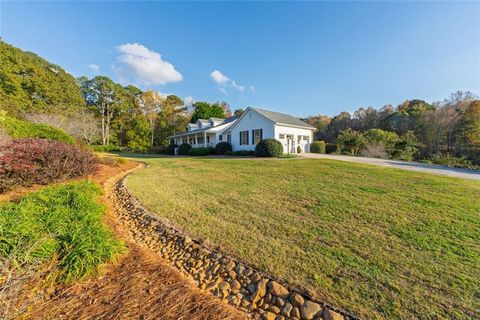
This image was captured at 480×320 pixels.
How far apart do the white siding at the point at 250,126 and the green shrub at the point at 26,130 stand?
14051 millimetres

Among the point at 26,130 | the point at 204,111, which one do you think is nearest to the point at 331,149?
the point at 26,130

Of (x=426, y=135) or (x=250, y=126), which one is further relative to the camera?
(x=426, y=135)

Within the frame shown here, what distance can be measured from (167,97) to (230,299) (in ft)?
141

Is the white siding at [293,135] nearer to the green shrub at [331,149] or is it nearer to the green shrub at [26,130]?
the green shrub at [331,149]

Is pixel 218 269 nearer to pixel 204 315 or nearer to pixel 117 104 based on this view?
pixel 204 315

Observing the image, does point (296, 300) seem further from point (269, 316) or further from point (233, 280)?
point (233, 280)

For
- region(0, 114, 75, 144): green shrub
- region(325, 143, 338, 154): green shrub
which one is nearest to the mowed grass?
region(0, 114, 75, 144): green shrub

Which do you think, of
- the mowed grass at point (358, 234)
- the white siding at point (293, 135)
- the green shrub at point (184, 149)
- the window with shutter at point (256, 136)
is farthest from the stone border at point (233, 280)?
the green shrub at point (184, 149)

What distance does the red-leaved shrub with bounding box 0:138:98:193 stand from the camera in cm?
528

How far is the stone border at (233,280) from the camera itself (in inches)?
79.9

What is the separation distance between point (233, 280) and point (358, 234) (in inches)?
94.0

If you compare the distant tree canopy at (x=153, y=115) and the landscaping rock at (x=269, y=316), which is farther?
the distant tree canopy at (x=153, y=115)

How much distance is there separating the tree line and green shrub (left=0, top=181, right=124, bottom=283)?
22.4 meters

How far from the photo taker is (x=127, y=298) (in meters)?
2.13
